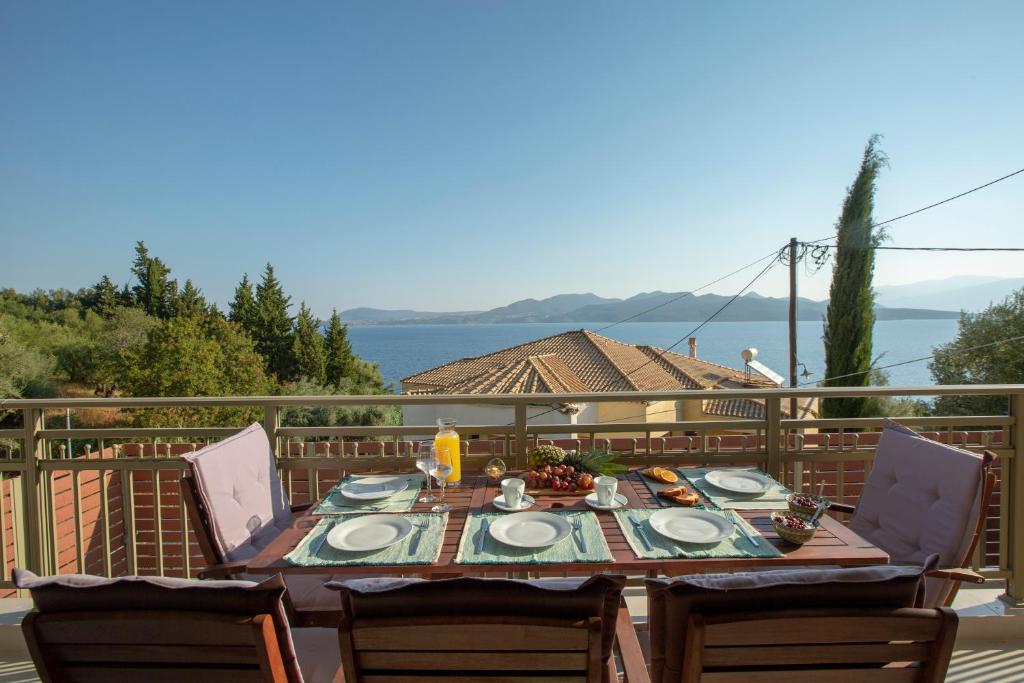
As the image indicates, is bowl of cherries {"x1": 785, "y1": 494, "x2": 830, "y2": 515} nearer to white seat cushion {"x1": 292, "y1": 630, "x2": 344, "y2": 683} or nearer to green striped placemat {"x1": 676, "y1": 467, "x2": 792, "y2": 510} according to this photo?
green striped placemat {"x1": 676, "y1": 467, "x2": 792, "y2": 510}

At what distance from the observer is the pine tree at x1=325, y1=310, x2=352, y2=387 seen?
32375 mm

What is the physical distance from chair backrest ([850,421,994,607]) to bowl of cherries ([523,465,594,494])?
41.3 inches

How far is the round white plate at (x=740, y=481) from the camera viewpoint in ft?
5.71

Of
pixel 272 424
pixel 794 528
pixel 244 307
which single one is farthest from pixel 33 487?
pixel 244 307

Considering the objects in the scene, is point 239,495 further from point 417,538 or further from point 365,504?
point 417,538

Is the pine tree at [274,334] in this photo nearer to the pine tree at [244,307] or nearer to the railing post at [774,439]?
the pine tree at [244,307]

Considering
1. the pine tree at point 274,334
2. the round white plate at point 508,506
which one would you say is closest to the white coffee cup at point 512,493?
the round white plate at point 508,506

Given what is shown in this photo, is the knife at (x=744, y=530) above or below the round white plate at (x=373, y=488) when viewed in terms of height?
below

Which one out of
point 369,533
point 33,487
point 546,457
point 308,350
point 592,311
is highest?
point 592,311

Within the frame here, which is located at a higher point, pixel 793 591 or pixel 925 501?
pixel 793 591

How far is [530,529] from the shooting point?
146 centimetres

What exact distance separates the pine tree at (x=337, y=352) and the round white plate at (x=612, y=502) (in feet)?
106

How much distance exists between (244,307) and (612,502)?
3721 cm

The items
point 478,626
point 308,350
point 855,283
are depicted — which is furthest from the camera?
point 308,350
